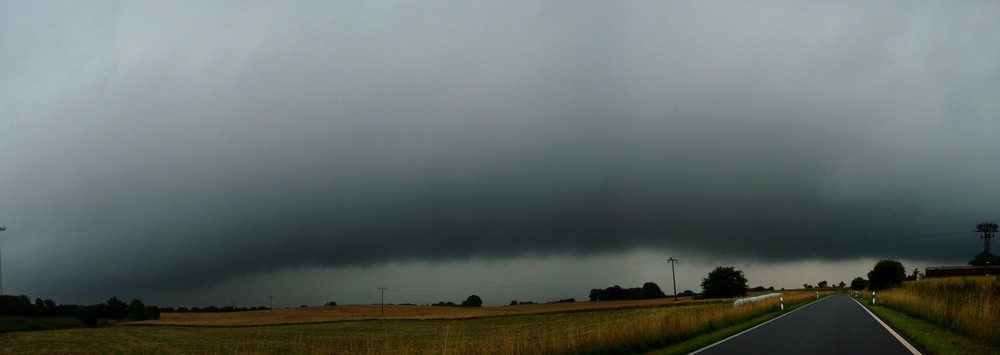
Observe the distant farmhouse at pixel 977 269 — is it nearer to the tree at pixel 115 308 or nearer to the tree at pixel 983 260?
the tree at pixel 983 260

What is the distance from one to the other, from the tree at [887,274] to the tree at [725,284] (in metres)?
39.5

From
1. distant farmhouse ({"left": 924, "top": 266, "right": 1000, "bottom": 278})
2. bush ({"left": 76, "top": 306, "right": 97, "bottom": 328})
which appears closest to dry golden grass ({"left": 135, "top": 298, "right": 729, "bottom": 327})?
bush ({"left": 76, "top": 306, "right": 97, "bottom": 328})

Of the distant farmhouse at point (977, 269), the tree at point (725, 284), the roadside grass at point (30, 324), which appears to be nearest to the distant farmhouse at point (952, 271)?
the distant farmhouse at point (977, 269)

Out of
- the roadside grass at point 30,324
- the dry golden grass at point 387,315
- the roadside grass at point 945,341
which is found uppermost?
the roadside grass at point 945,341

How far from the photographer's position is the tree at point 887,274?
127 m

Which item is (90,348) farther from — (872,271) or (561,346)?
(872,271)

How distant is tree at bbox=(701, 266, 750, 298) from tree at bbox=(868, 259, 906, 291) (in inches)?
1554

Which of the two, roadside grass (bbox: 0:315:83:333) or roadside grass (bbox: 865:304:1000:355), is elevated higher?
roadside grass (bbox: 865:304:1000:355)

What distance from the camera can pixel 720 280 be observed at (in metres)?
174

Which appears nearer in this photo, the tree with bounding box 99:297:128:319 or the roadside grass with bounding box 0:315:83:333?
the roadside grass with bounding box 0:315:83:333

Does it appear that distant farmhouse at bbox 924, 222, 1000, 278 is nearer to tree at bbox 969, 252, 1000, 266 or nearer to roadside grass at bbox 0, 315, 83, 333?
tree at bbox 969, 252, 1000, 266

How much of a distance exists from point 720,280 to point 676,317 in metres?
156

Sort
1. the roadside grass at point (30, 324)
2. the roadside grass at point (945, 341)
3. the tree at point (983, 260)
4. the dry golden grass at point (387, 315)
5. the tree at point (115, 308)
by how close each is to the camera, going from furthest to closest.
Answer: the tree at point (983, 260), the tree at point (115, 308), the dry golden grass at point (387, 315), the roadside grass at point (30, 324), the roadside grass at point (945, 341)

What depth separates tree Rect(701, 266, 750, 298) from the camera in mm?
171625
